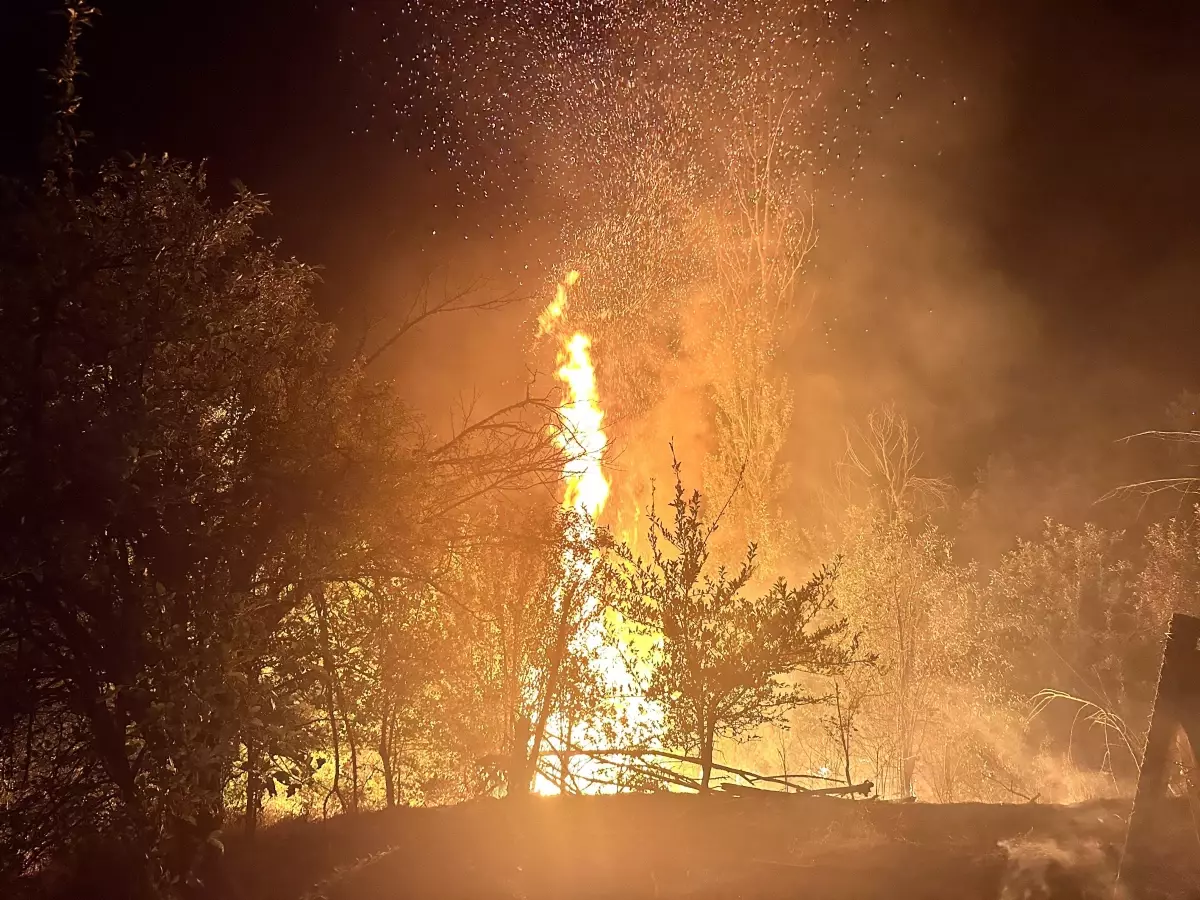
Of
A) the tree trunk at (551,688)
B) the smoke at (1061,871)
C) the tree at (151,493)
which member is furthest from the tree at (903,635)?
the tree at (151,493)

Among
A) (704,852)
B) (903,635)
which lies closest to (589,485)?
(704,852)

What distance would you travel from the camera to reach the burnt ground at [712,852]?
28.9 feet

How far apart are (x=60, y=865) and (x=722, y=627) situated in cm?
1091

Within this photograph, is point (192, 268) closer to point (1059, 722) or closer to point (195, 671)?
point (195, 671)

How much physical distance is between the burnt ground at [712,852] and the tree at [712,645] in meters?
3.43

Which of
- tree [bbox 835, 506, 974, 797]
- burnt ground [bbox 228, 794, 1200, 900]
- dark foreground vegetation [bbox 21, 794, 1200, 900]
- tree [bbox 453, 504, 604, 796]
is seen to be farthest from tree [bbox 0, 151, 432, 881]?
tree [bbox 835, 506, 974, 797]

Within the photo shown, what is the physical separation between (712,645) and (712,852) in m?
5.78

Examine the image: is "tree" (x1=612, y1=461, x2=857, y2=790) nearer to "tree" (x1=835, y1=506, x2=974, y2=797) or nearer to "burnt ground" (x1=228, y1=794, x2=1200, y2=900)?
"burnt ground" (x1=228, y1=794, x2=1200, y2=900)

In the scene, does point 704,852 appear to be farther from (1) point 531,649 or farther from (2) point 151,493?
(2) point 151,493

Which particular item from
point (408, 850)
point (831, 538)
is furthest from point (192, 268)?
point (831, 538)

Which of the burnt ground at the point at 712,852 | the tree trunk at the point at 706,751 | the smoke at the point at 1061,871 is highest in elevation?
the tree trunk at the point at 706,751

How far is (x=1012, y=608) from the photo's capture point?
4031 centimetres

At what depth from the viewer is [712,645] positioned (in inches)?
632

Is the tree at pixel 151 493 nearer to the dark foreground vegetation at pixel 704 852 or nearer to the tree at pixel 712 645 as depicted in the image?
the dark foreground vegetation at pixel 704 852
